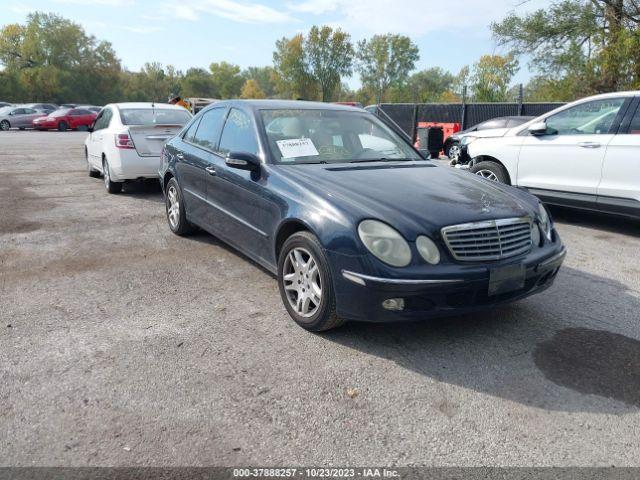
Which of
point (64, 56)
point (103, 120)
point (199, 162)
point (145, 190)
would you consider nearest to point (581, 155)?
point (199, 162)

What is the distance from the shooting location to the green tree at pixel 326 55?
92125 millimetres

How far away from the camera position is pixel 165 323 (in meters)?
3.84

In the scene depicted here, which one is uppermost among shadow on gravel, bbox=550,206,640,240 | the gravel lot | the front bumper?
the front bumper

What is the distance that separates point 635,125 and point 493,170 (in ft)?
6.43

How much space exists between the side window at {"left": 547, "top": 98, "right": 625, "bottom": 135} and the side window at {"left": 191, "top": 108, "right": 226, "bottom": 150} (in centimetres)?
446

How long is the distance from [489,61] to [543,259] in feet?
265

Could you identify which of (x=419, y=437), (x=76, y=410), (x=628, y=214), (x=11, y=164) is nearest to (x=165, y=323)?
(x=76, y=410)

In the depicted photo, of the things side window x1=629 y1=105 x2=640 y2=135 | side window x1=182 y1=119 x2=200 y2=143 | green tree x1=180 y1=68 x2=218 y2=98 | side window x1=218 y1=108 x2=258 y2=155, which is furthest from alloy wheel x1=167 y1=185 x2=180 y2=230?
green tree x1=180 y1=68 x2=218 y2=98

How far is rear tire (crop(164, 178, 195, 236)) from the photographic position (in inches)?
236

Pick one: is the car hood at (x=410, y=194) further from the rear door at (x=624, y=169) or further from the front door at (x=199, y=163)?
the rear door at (x=624, y=169)

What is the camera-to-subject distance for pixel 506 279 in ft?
11.2

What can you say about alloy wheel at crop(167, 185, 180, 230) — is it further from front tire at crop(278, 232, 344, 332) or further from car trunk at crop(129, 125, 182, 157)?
front tire at crop(278, 232, 344, 332)

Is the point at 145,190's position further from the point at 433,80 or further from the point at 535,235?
the point at 433,80

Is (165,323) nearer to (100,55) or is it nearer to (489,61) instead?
(489,61)
